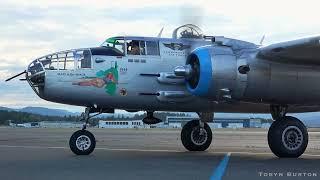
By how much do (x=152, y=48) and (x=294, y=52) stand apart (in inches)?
194

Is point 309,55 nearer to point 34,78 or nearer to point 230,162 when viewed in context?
point 230,162

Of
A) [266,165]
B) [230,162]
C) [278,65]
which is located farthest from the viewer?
[278,65]

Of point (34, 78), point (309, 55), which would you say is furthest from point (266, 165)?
point (34, 78)

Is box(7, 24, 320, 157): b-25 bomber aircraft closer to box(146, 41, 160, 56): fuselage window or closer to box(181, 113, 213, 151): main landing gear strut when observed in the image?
box(146, 41, 160, 56): fuselage window

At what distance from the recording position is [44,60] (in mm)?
16578

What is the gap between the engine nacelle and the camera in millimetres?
15031

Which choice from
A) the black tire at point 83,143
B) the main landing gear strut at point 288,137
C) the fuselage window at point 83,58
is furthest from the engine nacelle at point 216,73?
the black tire at point 83,143

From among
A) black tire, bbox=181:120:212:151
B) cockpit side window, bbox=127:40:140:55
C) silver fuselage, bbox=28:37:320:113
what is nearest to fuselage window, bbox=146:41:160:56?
silver fuselage, bbox=28:37:320:113

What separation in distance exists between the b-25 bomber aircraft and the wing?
1.1 inches

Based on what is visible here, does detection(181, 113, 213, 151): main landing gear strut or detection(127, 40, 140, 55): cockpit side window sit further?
detection(181, 113, 213, 151): main landing gear strut

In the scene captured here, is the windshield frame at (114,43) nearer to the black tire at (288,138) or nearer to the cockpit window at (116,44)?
the cockpit window at (116,44)

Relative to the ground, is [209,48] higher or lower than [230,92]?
higher

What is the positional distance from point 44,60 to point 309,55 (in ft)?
27.0

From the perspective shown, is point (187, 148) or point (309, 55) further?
point (187, 148)
